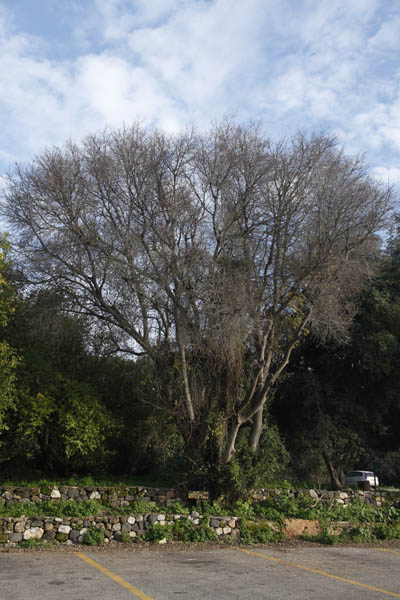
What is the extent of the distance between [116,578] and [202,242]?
9912mm

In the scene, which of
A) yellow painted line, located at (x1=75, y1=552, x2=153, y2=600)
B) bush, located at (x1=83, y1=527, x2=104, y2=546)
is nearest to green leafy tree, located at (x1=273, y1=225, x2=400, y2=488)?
→ bush, located at (x1=83, y1=527, x2=104, y2=546)

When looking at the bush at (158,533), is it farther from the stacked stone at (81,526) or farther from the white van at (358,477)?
the white van at (358,477)

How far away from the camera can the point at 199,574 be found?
902 centimetres

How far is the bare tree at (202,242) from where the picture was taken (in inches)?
611

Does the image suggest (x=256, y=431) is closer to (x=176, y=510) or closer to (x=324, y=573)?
(x=176, y=510)

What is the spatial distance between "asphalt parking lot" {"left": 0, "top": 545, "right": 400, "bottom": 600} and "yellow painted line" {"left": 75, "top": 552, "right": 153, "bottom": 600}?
0.04ft

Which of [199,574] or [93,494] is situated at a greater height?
[93,494]

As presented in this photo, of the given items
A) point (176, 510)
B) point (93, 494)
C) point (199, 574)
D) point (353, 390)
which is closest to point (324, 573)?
point (199, 574)

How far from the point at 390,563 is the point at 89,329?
1148 centimetres

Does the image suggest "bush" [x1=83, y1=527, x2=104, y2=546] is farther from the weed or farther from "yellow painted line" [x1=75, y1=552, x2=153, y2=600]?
the weed

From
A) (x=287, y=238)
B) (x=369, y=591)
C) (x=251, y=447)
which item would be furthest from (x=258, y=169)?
(x=369, y=591)

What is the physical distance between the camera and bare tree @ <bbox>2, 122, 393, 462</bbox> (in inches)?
611

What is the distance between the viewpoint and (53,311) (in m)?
16.5

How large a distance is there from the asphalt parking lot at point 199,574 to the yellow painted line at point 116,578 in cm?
1
